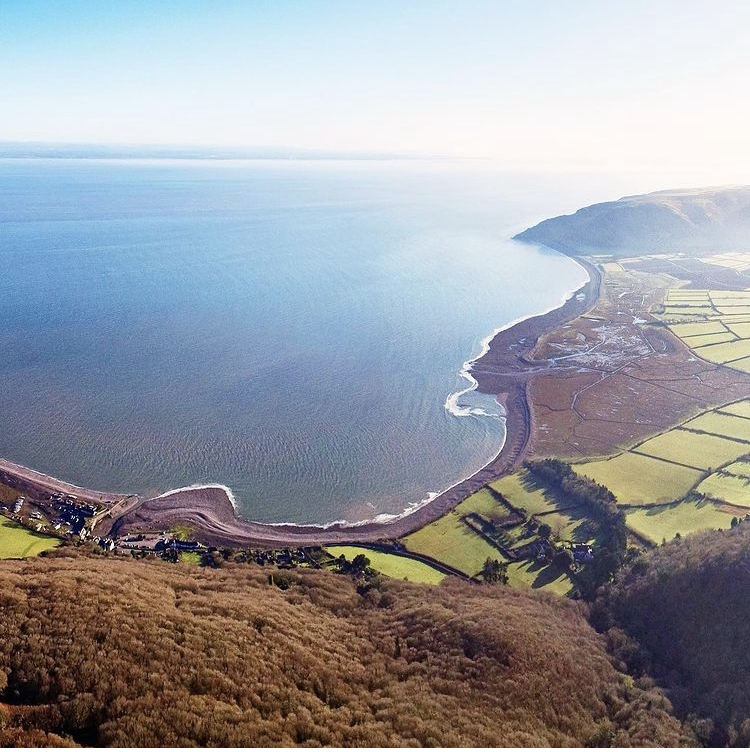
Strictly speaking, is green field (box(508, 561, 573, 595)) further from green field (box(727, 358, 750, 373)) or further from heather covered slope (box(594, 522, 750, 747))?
green field (box(727, 358, 750, 373))

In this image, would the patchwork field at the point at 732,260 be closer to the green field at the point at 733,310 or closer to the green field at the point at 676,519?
the green field at the point at 733,310

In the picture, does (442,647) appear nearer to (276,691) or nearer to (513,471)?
(276,691)

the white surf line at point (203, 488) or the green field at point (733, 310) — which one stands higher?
the green field at point (733, 310)

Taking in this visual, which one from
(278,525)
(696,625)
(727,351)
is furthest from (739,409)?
(278,525)

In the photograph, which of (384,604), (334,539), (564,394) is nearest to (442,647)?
(384,604)

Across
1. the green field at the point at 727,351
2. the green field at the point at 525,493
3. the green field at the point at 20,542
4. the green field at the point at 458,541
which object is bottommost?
the green field at the point at 20,542

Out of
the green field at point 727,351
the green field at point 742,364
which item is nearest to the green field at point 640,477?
the green field at point 742,364

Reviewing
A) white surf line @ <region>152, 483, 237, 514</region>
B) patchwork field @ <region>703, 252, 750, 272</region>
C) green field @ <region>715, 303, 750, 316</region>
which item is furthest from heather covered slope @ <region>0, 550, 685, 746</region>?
patchwork field @ <region>703, 252, 750, 272</region>
